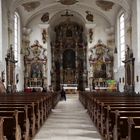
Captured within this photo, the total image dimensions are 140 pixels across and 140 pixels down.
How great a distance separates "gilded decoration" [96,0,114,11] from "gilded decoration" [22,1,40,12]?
17.2ft

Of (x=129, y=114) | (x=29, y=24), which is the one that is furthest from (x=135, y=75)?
(x=129, y=114)

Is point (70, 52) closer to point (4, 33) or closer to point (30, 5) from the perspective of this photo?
point (30, 5)

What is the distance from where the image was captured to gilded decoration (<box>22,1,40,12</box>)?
29.0 meters

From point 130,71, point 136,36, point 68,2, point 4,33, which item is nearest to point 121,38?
point 68,2

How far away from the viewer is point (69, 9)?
32281 millimetres

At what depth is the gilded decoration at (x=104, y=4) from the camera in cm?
2863

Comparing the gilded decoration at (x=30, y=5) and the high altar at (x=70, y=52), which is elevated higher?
the gilded decoration at (x=30, y=5)

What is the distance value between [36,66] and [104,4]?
8932 millimetres

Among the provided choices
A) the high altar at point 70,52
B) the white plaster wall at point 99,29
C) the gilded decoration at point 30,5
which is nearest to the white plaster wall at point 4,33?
the gilded decoration at point 30,5

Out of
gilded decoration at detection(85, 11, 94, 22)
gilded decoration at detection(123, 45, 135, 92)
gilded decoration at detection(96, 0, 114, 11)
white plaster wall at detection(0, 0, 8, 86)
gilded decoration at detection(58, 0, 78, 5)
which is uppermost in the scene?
gilded decoration at detection(58, 0, 78, 5)

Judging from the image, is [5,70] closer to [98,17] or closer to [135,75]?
[135,75]

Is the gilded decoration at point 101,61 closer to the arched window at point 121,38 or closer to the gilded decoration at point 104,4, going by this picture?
the arched window at point 121,38

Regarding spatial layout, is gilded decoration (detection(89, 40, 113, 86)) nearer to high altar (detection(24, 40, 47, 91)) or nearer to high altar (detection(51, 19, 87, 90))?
high altar (detection(51, 19, 87, 90))

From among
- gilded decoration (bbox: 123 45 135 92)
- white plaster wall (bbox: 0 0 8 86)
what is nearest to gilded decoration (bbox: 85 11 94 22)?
gilded decoration (bbox: 123 45 135 92)
